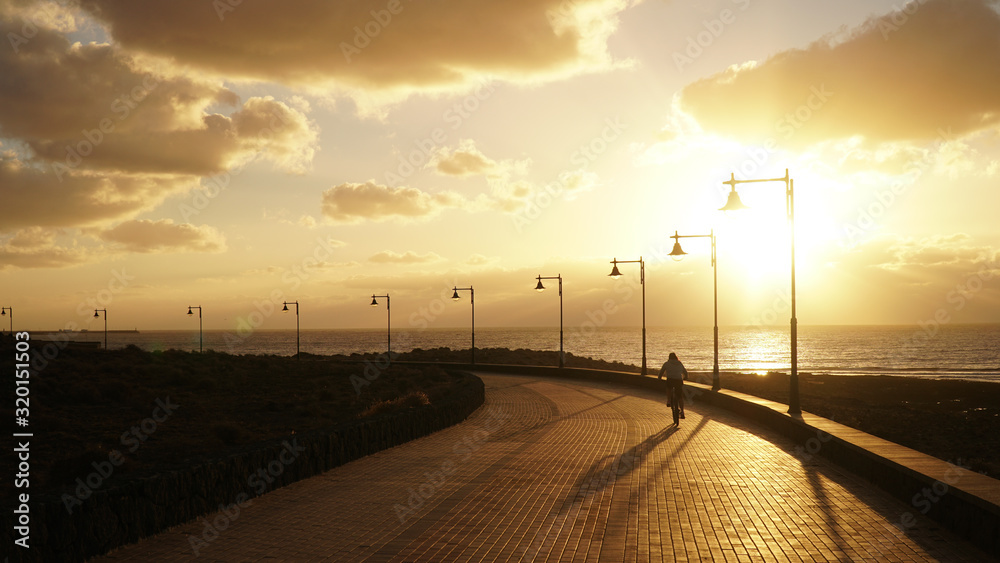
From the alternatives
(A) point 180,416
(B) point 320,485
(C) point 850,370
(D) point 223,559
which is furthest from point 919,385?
(D) point 223,559

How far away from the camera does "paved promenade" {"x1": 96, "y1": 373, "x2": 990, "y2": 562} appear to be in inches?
283

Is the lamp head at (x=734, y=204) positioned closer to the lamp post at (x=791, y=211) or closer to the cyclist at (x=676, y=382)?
the lamp post at (x=791, y=211)

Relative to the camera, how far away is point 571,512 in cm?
880

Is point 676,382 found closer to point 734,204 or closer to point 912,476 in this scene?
point 734,204

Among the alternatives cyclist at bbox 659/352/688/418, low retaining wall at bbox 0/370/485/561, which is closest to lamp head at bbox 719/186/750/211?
cyclist at bbox 659/352/688/418

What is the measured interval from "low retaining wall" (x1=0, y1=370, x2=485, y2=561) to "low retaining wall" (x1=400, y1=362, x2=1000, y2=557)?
7891 mm

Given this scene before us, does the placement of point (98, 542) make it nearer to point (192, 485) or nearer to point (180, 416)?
point (192, 485)

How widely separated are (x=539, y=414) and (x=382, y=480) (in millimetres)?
10356

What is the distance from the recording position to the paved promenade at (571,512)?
23.6 ft

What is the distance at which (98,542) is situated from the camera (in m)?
7.08

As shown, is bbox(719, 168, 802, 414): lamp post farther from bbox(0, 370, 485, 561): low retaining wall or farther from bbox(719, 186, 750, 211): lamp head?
bbox(0, 370, 485, 561): low retaining wall

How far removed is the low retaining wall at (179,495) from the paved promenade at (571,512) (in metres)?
0.19

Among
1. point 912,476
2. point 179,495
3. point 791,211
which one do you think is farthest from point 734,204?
point 179,495

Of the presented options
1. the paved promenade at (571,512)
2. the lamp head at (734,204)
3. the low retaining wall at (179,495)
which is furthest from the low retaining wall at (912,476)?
the low retaining wall at (179,495)
